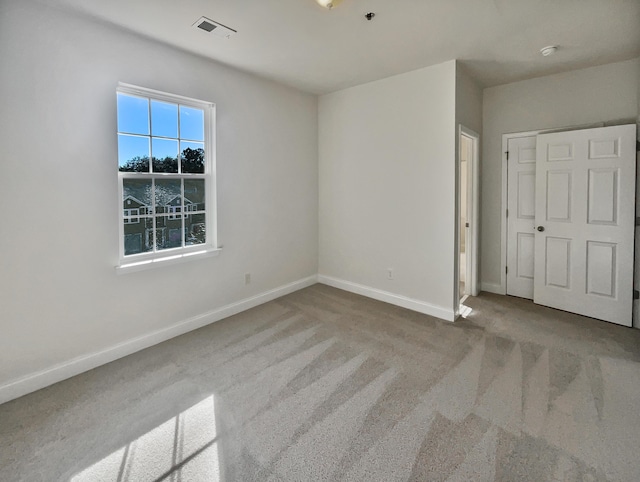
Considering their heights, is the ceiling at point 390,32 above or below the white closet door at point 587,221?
above

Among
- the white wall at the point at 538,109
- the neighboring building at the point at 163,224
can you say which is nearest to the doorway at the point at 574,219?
the white wall at the point at 538,109

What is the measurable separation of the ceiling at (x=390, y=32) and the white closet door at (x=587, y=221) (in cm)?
89

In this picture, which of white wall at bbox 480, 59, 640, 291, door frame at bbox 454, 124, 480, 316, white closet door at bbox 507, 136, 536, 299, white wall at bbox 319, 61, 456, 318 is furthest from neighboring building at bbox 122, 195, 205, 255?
white closet door at bbox 507, 136, 536, 299

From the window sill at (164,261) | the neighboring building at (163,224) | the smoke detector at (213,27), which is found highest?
the smoke detector at (213,27)

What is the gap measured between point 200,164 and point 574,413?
370 cm

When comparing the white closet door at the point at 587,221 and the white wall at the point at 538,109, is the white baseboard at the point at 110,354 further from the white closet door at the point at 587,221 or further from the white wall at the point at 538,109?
the white closet door at the point at 587,221

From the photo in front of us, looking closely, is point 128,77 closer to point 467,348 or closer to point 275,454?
point 275,454

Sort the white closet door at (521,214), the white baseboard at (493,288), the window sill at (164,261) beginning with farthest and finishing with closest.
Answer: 1. the white baseboard at (493,288)
2. the white closet door at (521,214)
3. the window sill at (164,261)

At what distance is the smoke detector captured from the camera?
2424mm

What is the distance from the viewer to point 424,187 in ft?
11.7

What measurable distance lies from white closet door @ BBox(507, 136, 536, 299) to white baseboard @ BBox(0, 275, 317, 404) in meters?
3.32

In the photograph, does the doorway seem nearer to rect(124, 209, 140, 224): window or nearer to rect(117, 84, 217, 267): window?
rect(117, 84, 217, 267): window

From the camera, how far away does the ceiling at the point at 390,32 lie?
2256mm

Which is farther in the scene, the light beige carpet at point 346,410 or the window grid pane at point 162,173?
the window grid pane at point 162,173
